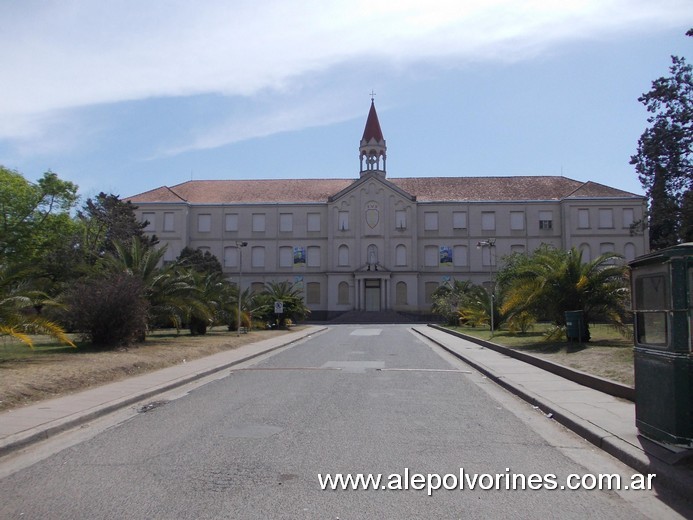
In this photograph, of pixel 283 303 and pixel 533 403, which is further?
pixel 283 303

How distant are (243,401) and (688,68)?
28.6 meters

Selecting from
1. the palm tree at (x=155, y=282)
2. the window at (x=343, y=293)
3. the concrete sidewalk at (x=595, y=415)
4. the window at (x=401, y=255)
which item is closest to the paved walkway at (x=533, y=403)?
the concrete sidewalk at (x=595, y=415)

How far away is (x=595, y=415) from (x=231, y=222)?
2890 inches

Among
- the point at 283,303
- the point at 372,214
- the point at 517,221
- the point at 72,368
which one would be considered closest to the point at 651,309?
the point at 72,368

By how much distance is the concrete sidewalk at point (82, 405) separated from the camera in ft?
28.3

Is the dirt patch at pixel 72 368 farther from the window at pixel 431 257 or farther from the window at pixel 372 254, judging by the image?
the window at pixel 431 257

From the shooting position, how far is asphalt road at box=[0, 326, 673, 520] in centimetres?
580

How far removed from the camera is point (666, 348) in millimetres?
7016

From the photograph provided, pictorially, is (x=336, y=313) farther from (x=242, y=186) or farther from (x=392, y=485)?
(x=392, y=485)

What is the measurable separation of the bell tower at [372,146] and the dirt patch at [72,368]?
58.9m

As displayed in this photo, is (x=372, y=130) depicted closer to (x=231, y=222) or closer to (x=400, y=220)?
(x=400, y=220)

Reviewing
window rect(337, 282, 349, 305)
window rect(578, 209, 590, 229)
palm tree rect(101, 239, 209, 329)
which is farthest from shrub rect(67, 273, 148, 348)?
window rect(578, 209, 590, 229)

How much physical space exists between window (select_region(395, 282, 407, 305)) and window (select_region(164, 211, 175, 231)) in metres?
28.5

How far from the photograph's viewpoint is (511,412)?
11.0 meters
